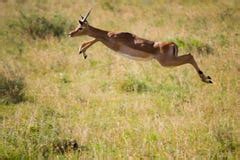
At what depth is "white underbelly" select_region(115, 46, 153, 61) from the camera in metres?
7.75

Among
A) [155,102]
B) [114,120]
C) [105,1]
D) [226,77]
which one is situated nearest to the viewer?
[114,120]

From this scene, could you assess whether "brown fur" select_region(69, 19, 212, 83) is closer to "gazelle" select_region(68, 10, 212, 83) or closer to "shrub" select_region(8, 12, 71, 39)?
"gazelle" select_region(68, 10, 212, 83)

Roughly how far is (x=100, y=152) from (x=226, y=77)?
3.67m

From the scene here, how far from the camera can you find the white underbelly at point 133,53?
775 cm

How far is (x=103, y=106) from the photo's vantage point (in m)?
7.74

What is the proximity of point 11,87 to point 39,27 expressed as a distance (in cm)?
514

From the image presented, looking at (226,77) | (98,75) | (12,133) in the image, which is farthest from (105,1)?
(12,133)

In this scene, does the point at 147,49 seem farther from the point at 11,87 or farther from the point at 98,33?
the point at 11,87

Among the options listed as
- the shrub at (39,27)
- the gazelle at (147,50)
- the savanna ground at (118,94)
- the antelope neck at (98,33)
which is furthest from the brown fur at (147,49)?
the shrub at (39,27)

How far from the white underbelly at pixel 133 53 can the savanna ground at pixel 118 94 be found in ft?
2.21

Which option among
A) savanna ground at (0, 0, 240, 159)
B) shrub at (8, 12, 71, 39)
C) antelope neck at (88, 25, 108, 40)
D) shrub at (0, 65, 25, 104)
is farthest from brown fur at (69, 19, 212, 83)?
shrub at (8, 12, 71, 39)

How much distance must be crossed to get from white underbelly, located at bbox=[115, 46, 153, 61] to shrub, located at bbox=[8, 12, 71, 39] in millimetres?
5592

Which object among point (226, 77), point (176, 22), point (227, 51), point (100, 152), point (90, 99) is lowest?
point (100, 152)

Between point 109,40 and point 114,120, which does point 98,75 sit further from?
point 114,120
